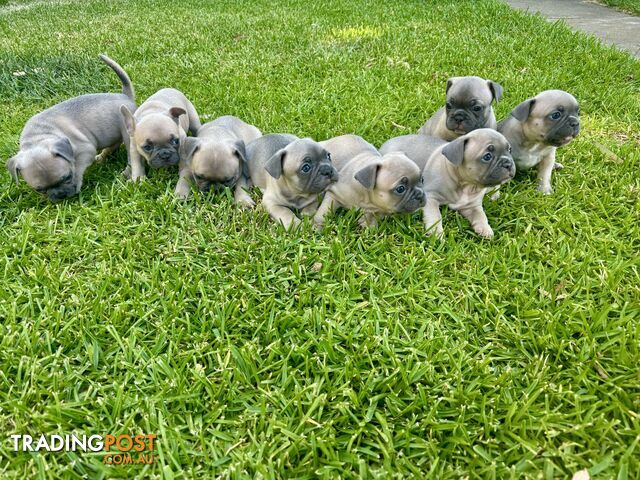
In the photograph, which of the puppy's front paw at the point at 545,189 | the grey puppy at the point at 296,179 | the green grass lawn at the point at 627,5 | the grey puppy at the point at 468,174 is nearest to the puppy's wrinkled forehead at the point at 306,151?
the grey puppy at the point at 296,179

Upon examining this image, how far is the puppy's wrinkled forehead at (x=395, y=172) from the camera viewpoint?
418cm

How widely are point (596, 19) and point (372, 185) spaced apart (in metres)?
10.9

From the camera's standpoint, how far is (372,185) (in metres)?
4.21

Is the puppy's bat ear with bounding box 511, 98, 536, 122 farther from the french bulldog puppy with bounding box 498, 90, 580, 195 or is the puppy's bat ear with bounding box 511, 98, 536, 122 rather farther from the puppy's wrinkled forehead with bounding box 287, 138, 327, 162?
the puppy's wrinkled forehead with bounding box 287, 138, 327, 162

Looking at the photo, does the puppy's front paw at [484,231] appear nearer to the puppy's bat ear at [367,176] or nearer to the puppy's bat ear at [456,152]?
the puppy's bat ear at [456,152]

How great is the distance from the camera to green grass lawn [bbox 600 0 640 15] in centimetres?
1206

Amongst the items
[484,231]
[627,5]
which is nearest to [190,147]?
[484,231]

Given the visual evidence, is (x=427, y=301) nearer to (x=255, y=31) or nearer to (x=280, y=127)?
(x=280, y=127)

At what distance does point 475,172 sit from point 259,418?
2786mm

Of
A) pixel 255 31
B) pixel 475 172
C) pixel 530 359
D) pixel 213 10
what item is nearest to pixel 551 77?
pixel 475 172

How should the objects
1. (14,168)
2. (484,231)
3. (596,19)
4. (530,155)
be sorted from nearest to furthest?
1. (484,231)
2. (14,168)
3. (530,155)
4. (596,19)

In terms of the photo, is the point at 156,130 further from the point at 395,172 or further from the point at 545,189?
the point at 545,189

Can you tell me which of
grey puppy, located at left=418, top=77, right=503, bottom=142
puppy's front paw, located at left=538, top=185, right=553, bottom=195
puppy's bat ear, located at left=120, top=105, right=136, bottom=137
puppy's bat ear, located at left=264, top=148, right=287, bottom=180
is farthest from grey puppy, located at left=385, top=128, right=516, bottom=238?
puppy's bat ear, located at left=120, top=105, right=136, bottom=137

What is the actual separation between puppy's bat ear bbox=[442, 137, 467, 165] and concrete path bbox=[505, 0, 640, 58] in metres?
6.68
